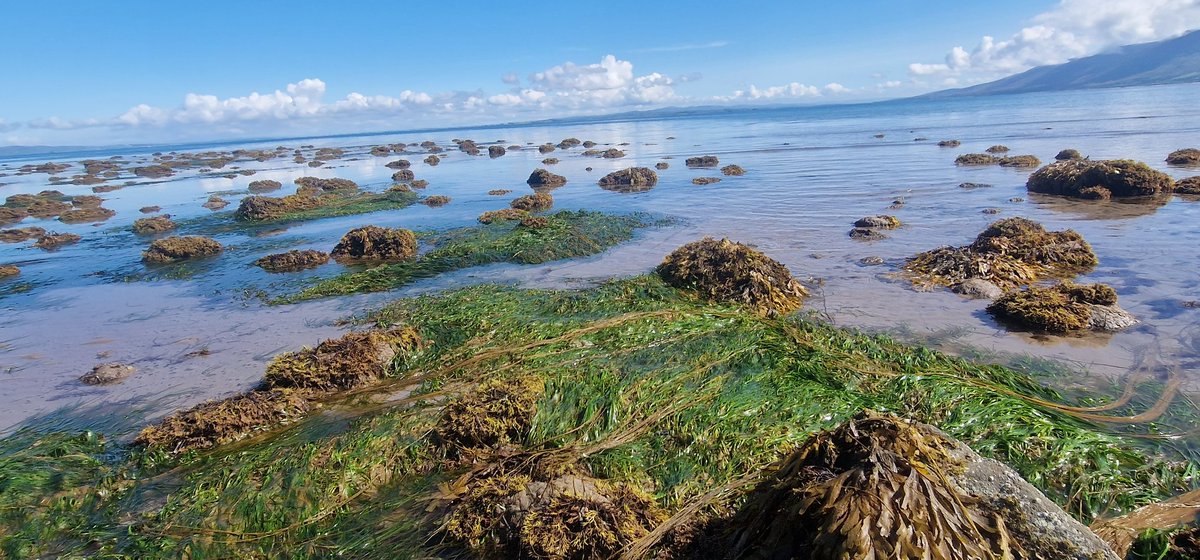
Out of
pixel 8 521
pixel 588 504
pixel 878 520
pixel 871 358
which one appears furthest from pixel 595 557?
pixel 8 521

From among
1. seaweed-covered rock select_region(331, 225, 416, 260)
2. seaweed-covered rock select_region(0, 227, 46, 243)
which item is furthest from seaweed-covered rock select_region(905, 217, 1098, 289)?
seaweed-covered rock select_region(0, 227, 46, 243)

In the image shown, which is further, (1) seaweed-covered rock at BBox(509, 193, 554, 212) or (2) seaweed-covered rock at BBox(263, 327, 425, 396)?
(1) seaweed-covered rock at BBox(509, 193, 554, 212)

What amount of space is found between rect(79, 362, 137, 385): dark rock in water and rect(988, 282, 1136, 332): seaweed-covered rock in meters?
11.7

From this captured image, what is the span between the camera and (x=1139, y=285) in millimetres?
8195

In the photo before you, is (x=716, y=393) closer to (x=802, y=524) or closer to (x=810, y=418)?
(x=810, y=418)

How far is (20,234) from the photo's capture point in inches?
747

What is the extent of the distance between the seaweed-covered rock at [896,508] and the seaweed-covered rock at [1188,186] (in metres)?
17.1

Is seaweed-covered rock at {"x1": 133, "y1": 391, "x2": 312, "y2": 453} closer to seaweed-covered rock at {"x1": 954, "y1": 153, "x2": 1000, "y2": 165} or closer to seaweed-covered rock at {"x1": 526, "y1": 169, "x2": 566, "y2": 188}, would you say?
seaweed-covered rock at {"x1": 526, "y1": 169, "x2": 566, "y2": 188}

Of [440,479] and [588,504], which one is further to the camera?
[440,479]

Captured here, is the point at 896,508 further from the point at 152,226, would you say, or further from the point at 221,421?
the point at 152,226

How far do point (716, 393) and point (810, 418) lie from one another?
99 centimetres

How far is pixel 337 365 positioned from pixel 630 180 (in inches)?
748

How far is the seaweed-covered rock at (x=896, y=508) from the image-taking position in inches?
105

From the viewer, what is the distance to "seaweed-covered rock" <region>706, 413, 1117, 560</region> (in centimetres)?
267
